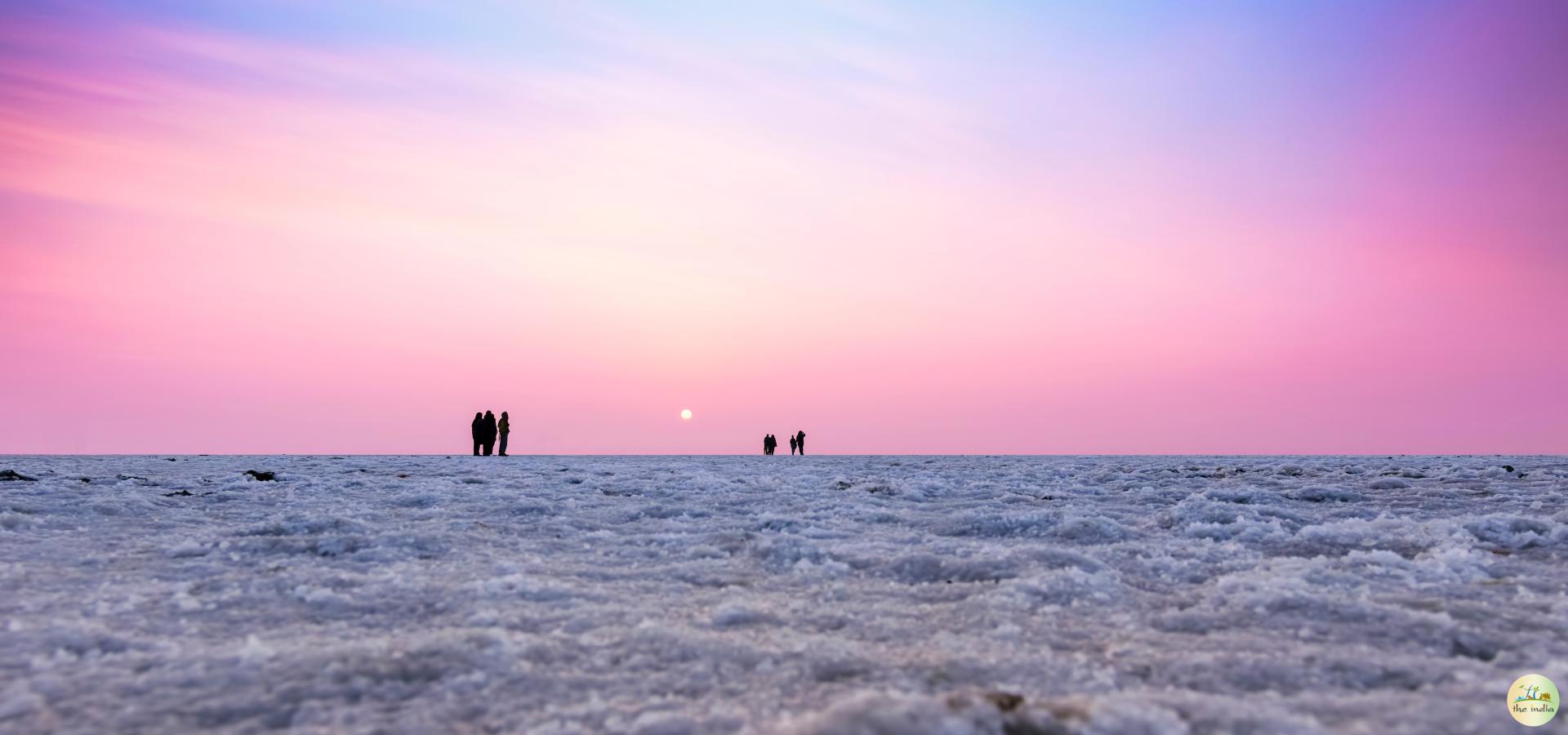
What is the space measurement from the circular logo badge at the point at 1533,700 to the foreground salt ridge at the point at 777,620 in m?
0.15

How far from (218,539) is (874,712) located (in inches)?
343

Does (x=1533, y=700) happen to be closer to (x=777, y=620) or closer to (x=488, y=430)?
(x=777, y=620)

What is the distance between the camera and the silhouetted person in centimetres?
4296

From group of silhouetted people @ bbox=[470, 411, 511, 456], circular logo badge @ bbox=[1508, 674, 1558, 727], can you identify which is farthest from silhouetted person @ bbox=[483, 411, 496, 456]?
circular logo badge @ bbox=[1508, 674, 1558, 727]

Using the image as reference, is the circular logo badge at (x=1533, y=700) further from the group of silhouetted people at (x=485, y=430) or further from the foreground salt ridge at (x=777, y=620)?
the group of silhouetted people at (x=485, y=430)

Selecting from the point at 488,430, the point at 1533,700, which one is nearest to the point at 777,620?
the point at 1533,700

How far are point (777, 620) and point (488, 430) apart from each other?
3966cm

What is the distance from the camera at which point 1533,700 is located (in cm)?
448

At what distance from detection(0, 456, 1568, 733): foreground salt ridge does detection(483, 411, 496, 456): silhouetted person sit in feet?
99.4

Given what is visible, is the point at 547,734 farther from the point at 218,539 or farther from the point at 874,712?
the point at 218,539

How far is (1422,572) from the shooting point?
768 centimetres

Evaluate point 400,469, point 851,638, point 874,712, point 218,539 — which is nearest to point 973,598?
point 851,638

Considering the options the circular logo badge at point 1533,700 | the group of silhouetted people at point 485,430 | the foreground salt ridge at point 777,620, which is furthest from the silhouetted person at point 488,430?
the circular logo badge at point 1533,700

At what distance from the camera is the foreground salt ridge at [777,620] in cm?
448
